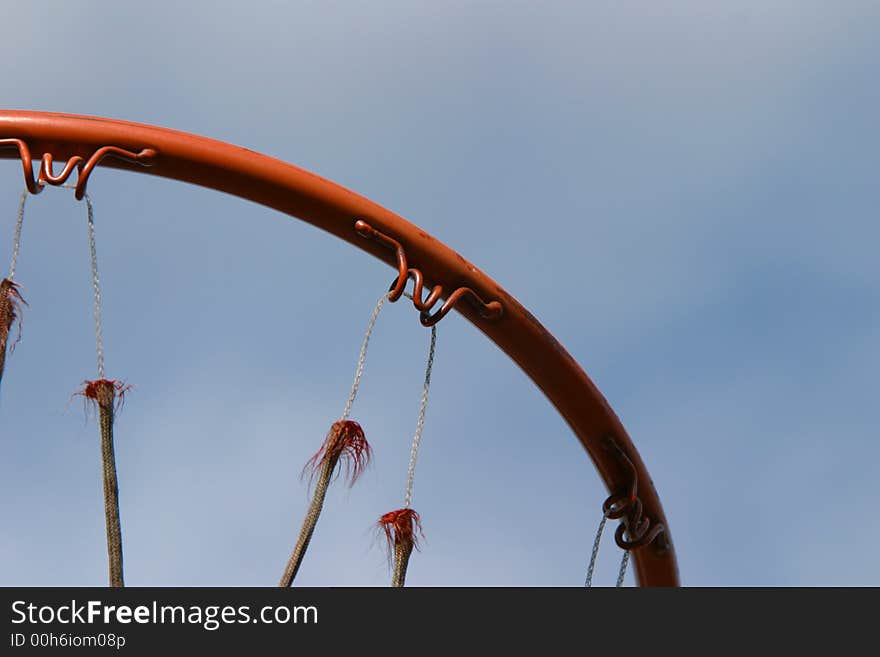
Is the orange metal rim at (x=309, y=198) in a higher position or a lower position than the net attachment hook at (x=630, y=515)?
higher

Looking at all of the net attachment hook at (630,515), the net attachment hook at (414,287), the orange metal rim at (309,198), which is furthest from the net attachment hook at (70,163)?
the net attachment hook at (630,515)

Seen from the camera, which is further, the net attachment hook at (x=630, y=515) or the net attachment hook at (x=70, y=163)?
the net attachment hook at (x=630, y=515)

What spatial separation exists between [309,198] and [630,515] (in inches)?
95.2

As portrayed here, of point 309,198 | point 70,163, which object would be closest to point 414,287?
point 309,198

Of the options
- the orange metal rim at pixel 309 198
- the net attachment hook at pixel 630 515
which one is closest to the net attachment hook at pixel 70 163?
the orange metal rim at pixel 309 198

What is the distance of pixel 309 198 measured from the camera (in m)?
7.27

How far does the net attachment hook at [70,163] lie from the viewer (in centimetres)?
693

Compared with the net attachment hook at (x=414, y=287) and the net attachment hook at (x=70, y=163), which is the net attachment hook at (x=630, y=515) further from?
the net attachment hook at (x=70, y=163)

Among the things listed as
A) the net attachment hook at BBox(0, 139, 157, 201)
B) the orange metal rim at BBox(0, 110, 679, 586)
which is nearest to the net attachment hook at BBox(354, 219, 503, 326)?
the orange metal rim at BBox(0, 110, 679, 586)

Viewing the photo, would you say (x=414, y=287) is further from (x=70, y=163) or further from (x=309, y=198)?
(x=70, y=163)
